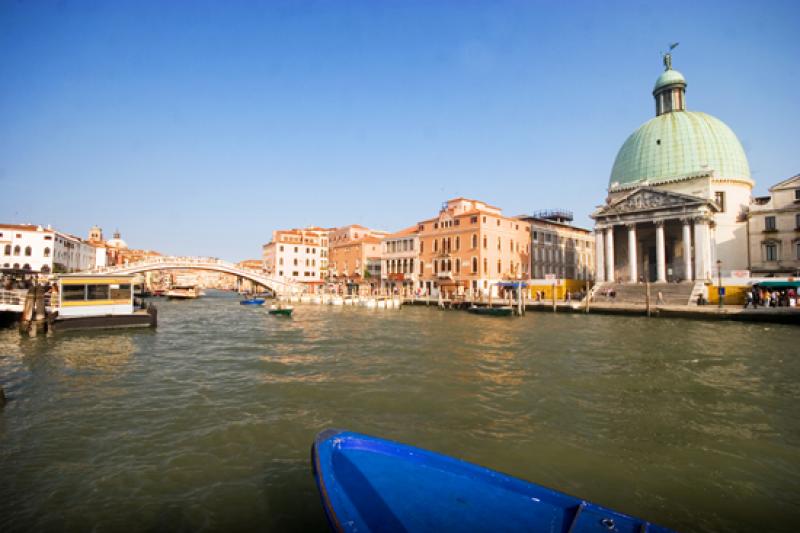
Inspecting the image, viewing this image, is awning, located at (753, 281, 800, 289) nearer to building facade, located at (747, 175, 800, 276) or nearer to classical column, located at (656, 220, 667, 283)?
building facade, located at (747, 175, 800, 276)

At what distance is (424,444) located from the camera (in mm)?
6566

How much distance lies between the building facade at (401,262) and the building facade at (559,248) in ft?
48.2

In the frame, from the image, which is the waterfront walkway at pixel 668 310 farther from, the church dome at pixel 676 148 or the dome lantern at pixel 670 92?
the dome lantern at pixel 670 92

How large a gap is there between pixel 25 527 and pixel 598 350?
53.4 feet

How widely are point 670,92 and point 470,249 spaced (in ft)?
103

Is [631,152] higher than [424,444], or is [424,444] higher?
[631,152]

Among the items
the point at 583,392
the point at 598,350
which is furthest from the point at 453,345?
the point at 583,392

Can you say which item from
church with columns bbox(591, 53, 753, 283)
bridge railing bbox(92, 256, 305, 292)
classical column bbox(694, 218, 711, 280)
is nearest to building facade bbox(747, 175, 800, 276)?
church with columns bbox(591, 53, 753, 283)

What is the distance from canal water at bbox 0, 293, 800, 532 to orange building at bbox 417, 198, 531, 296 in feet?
103

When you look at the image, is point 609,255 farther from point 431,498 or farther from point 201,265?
point 201,265

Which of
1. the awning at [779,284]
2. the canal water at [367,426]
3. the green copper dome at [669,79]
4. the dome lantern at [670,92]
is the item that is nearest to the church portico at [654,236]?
the awning at [779,284]

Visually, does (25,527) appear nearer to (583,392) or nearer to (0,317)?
(583,392)

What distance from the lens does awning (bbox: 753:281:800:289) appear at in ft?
93.9

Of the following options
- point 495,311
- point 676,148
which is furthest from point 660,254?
point 495,311
